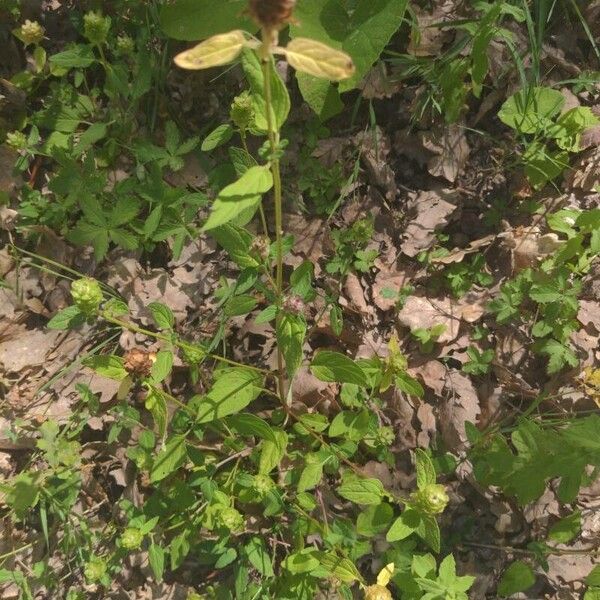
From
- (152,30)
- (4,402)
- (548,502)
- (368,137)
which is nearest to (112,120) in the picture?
(152,30)

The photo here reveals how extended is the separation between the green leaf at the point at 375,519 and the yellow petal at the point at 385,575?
0.40ft

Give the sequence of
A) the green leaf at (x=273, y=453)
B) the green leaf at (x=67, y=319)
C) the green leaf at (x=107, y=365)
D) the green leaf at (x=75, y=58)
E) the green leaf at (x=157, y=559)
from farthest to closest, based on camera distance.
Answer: the green leaf at (x=75, y=58), the green leaf at (x=157, y=559), the green leaf at (x=273, y=453), the green leaf at (x=107, y=365), the green leaf at (x=67, y=319)

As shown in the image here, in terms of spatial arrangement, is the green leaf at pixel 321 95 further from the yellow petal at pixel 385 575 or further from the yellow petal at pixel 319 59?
the yellow petal at pixel 385 575

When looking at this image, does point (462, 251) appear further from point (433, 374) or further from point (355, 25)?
point (355, 25)

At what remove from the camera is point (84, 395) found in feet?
6.81

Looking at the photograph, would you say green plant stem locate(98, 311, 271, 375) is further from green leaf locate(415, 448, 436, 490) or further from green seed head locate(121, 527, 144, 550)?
green seed head locate(121, 527, 144, 550)

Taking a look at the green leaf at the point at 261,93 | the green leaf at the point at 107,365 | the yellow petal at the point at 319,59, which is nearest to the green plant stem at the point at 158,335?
the green leaf at the point at 107,365

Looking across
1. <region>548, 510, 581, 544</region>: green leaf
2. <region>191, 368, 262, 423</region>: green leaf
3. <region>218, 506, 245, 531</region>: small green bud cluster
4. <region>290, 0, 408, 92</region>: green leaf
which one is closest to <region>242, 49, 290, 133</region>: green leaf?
<region>191, 368, 262, 423</region>: green leaf

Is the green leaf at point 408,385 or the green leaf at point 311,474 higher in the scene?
the green leaf at point 408,385

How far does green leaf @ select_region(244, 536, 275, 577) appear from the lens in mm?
1988

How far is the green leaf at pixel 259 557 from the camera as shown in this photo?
199cm

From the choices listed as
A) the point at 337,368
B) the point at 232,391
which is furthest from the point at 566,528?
the point at 232,391

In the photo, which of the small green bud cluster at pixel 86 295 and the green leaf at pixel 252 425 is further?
the green leaf at pixel 252 425

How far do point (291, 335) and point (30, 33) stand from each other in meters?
1.87
